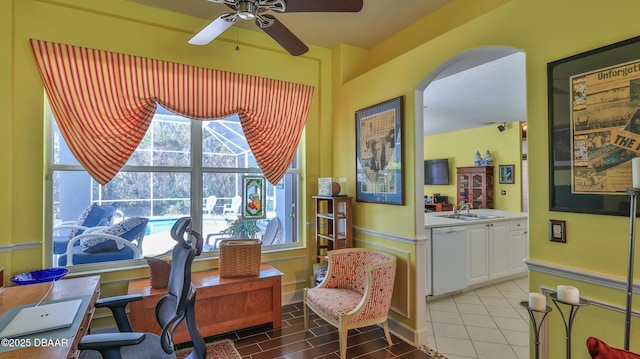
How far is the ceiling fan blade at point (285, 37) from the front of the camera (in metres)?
2.20

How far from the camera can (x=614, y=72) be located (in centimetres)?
158

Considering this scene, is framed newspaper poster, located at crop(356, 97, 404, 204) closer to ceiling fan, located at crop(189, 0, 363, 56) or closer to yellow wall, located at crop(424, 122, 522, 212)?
ceiling fan, located at crop(189, 0, 363, 56)

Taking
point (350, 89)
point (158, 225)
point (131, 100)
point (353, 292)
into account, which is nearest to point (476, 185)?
point (350, 89)

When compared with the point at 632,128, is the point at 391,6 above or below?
above

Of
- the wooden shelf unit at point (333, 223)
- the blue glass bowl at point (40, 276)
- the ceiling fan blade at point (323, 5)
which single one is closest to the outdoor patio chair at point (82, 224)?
the blue glass bowl at point (40, 276)

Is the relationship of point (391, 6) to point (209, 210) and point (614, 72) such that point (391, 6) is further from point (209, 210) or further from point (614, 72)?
point (209, 210)

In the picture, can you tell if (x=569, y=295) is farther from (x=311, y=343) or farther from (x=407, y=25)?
(x=407, y=25)

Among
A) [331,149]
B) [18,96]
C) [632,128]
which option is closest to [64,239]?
[18,96]

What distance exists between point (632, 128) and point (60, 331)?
2.91 meters

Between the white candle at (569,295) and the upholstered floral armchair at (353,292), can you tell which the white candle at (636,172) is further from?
the upholstered floral armchair at (353,292)

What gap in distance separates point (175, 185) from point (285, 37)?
183 centimetres

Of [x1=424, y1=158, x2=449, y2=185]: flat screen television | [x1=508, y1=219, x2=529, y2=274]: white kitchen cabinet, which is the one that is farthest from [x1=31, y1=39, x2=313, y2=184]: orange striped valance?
[x1=424, y1=158, x2=449, y2=185]: flat screen television

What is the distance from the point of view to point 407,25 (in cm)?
319

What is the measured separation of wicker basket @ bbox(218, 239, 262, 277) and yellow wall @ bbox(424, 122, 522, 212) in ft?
19.3
